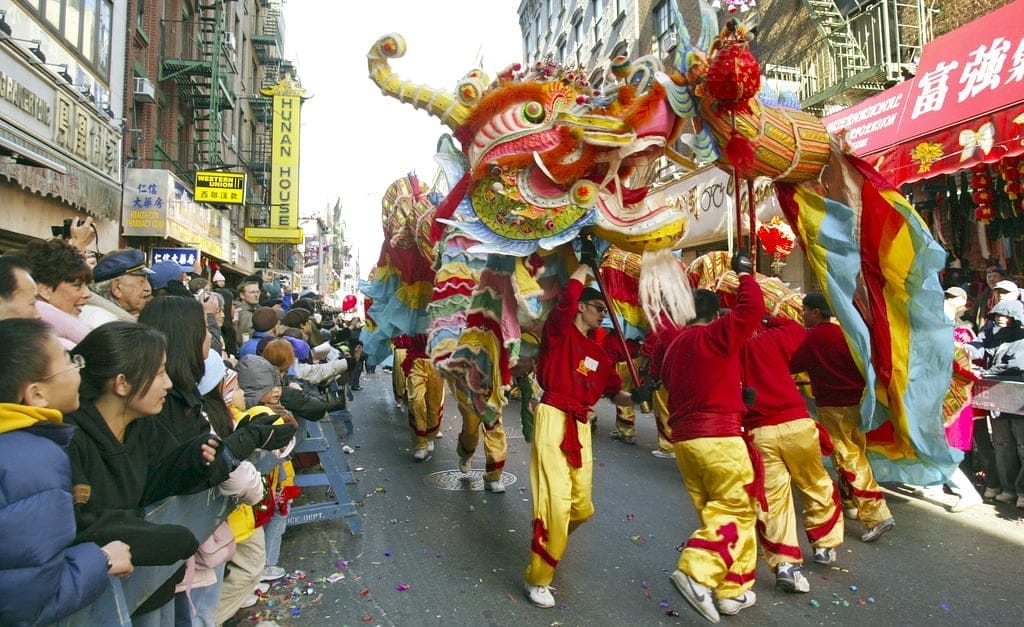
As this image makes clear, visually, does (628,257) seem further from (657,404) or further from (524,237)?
(524,237)

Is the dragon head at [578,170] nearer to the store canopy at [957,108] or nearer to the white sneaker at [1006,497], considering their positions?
the store canopy at [957,108]

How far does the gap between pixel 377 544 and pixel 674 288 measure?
252 cm

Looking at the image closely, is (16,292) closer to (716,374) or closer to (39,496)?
(39,496)

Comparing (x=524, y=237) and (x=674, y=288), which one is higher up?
(x=524, y=237)

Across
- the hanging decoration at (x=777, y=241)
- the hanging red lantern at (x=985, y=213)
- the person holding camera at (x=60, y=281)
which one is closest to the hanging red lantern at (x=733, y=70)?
the person holding camera at (x=60, y=281)

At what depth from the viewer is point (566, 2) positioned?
25.7m

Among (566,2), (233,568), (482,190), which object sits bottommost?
(233,568)

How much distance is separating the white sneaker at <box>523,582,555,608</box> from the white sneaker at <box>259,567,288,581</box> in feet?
4.63

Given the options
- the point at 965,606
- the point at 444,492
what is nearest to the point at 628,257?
the point at 444,492

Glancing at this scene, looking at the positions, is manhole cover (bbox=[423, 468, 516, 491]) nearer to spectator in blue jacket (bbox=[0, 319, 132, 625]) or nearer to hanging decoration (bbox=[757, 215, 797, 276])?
hanging decoration (bbox=[757, 215, 797, 276])

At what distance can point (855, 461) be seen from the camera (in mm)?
4629

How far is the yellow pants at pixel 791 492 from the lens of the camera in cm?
373

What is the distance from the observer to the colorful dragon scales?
A: 3.79m

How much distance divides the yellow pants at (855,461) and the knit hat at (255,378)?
12.3ft
